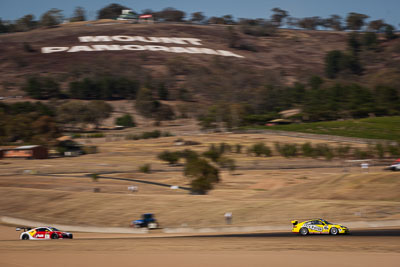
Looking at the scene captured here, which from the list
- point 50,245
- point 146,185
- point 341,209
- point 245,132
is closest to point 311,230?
point 341,209

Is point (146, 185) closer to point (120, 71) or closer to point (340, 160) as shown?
point (340, 160)

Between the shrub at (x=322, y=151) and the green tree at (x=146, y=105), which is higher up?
the green tree at (x=146, y=105)

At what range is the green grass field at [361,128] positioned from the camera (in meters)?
92.8

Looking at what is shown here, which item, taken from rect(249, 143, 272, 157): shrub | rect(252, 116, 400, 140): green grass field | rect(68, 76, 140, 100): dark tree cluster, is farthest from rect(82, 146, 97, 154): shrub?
rect(68, 76, 140, 100): dark tree cluster

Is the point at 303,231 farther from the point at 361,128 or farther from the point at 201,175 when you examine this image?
the point at 361,128

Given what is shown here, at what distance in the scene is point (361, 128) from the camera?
10019 centimetres

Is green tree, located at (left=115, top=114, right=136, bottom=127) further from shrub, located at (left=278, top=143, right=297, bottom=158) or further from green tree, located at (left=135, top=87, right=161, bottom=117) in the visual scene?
shrub, located at (left=278, top=143, right=297, bottom=158)

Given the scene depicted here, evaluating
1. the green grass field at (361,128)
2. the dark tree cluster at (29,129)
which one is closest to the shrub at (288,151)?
the green grass field at (361,128)

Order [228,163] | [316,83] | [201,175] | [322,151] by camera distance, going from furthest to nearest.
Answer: [316,83] → [322,151] → [228,163] → [201,175]

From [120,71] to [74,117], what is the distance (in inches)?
2763

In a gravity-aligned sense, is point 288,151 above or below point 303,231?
above

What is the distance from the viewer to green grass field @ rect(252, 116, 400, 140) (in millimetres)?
92750

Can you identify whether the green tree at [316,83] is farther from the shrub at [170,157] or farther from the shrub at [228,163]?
the shrub at [228,163]

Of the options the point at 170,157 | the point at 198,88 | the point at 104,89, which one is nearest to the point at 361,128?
the point at 170,157
